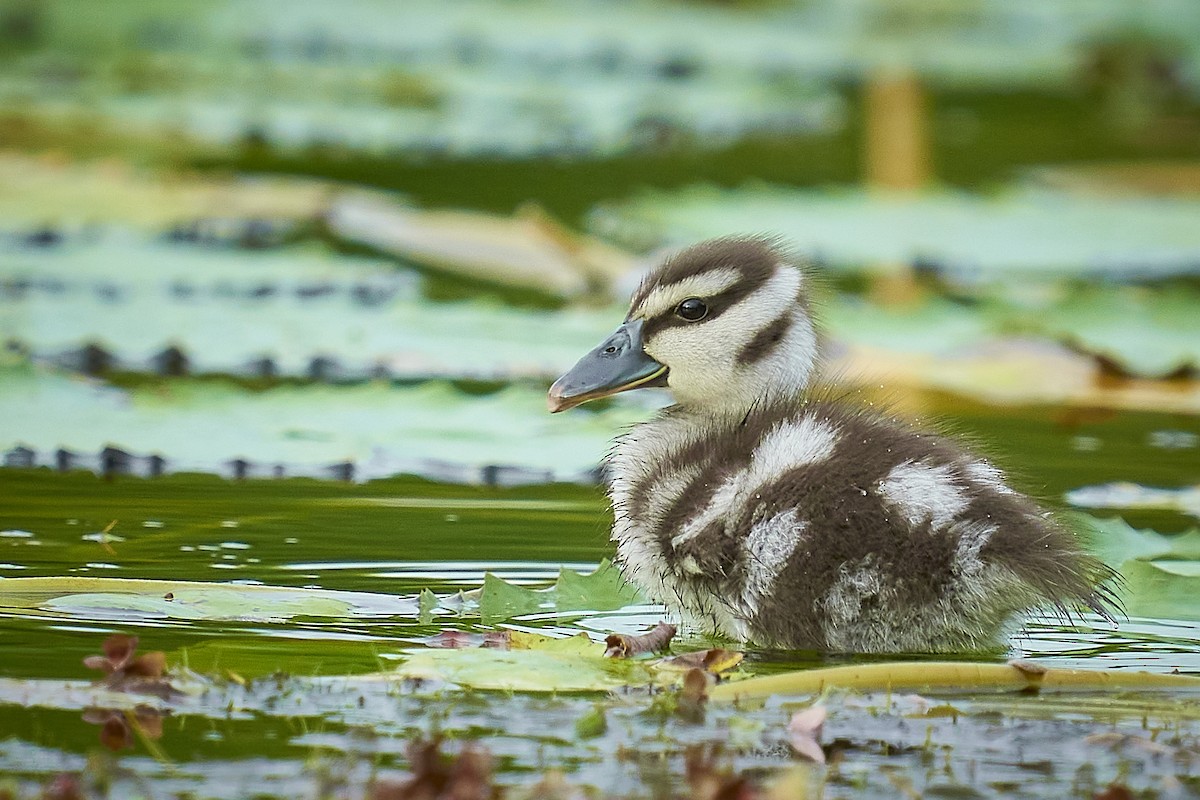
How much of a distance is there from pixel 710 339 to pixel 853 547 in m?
0.73

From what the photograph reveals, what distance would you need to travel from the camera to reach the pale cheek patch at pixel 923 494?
3547 mm

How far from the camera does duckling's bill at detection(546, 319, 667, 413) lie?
4.16 m

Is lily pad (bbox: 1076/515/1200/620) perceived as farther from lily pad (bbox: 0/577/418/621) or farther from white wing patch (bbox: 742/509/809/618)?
lily pad (bbox: 0/577/418/621)

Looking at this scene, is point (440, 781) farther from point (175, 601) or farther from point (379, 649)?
point (175, 601)

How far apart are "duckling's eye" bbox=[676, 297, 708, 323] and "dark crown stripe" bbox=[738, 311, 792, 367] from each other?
110mm

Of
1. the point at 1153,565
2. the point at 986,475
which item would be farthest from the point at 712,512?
the point at 1153,565

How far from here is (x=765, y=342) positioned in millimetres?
4184

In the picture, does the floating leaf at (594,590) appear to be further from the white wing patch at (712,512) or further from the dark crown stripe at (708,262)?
the dark crown stripe at (708,262)

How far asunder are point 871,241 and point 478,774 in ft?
18.4

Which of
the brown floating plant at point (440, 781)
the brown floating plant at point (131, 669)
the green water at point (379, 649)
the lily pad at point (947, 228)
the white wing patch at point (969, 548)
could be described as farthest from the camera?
the lily pad at point (947, 228)

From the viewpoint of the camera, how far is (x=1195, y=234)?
8.45 m

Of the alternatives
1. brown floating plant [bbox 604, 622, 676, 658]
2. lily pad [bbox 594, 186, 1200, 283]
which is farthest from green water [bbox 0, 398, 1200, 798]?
lily pad [bbox 594, 186, 1200, 283]

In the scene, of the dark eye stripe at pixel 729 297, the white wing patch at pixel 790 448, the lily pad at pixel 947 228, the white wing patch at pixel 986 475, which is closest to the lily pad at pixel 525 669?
the white wing patch at pixel 790 448

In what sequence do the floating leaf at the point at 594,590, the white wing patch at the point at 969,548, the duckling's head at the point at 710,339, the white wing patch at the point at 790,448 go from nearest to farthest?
the white wing patch at the point at 969,548 → the white wing patch at the point at 790,448 → the floating leaf at the point at 594,590 → the duckling's head at the point at 710,339
